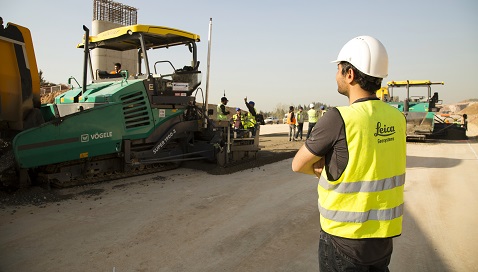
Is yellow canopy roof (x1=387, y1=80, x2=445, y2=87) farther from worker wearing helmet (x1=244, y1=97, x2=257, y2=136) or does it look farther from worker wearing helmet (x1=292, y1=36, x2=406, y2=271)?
worker wearing helmet (x1=292, y1=36, x2=406, y2=271)

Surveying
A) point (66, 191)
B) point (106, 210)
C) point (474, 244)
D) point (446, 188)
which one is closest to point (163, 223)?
point (106, 210)

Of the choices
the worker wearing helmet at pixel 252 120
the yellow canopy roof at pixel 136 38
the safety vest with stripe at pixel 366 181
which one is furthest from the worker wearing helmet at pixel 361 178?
the worker wearing helmet at pixel 252 120

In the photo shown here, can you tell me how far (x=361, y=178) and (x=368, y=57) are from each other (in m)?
0.64

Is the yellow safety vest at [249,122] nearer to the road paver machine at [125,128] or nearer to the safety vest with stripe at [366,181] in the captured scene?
the road paver machine at [125,128]

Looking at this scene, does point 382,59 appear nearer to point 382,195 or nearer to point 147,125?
point 382,195

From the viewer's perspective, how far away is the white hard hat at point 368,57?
5.51ft

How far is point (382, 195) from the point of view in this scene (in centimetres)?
159

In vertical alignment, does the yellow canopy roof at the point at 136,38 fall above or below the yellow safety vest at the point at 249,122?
above

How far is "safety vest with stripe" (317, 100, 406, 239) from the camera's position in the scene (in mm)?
1546

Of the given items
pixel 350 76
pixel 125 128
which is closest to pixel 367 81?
pixel 350 76

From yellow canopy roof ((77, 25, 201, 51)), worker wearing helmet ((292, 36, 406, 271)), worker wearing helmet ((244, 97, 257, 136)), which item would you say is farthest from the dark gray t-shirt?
worker wearing helmet ((244, 97, 257, 136))

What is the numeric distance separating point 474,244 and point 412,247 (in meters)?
0.71

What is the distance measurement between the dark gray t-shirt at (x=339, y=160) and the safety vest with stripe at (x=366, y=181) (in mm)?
26

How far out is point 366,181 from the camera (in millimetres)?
1557
